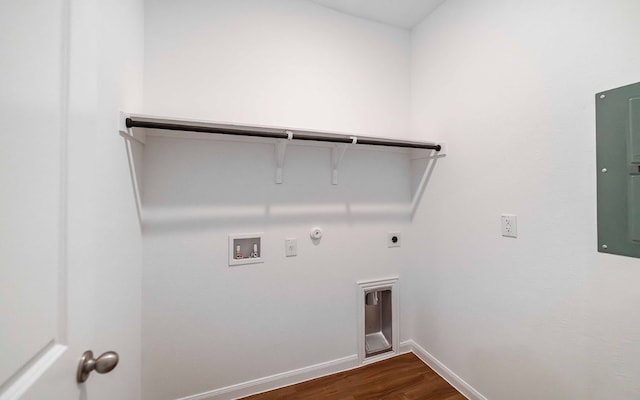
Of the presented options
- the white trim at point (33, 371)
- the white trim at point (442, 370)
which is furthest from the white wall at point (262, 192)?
the white trim at point (33, 371)

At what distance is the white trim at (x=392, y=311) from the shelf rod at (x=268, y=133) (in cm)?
108

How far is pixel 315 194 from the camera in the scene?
70.8 inches

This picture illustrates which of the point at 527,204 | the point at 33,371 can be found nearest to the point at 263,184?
the point at 33,371

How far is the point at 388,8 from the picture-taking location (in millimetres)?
1854

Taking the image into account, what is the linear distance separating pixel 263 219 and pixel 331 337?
3.41 ft

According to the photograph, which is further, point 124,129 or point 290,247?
point 290,247

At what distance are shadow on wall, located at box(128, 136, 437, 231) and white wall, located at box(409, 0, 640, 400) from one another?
0.32 metres

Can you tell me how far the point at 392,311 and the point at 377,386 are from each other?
53cm

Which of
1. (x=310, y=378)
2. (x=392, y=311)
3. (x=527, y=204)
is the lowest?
(x=310, y=378)

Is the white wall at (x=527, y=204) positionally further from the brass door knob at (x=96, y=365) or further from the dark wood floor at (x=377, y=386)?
the brass door knob at (x=96, y=365)

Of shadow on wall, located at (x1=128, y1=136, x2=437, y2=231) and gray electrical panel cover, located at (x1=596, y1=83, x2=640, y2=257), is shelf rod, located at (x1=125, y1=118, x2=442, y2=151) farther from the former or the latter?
gray electrical panel cover, located at (x1=596, y1=83, x2=640, y2=257)

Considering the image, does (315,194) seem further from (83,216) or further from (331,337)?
(83,216)

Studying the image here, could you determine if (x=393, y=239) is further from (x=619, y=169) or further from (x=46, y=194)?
(x=46, y=194)

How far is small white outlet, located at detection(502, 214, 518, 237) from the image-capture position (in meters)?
1.34
